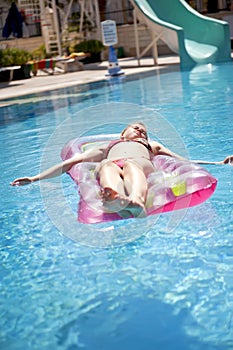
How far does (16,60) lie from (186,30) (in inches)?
199

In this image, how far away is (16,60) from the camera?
17.1 metres

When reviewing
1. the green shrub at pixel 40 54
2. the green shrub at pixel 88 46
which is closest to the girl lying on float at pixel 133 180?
the green shrub at pixel 88 46

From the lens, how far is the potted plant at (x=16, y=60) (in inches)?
670

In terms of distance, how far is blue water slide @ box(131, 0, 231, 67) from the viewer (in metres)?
15.4

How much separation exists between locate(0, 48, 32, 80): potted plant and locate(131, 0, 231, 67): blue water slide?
146 inches

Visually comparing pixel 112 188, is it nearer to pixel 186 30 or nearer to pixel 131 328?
pixel 131 328

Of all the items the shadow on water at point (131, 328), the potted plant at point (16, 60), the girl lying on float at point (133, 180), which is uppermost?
the potted plant at point (16, 60)

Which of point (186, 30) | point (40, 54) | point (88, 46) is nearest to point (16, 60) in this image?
point (40, 54)

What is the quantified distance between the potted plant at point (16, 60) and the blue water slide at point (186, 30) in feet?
12.2

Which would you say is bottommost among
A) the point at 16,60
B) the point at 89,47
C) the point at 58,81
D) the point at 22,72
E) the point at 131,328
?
the point at 131,328

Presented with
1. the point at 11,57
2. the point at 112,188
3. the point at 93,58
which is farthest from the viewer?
the point at 93,58

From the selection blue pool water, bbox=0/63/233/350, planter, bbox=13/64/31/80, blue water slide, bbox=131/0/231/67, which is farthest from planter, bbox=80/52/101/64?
blue pool water, bbox=0/63/233/350

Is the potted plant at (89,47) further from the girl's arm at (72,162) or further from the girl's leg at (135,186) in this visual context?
the girl's leg at (135,186)

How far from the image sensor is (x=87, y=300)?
3.12 m
